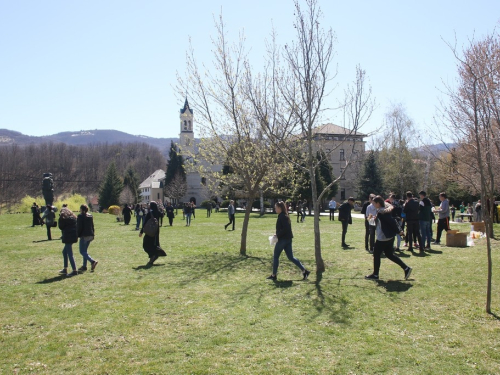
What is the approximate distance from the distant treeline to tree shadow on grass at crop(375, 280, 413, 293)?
99.2m

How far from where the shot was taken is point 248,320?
6359 mm

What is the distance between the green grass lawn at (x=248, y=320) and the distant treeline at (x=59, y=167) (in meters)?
97.4

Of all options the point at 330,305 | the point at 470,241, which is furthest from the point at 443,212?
the point at 330,305

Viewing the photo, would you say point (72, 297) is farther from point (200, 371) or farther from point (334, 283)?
point (334, 283)

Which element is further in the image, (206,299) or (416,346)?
(206,299)

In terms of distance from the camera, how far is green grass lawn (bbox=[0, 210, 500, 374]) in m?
4.82

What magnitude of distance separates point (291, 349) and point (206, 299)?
2.82 metres

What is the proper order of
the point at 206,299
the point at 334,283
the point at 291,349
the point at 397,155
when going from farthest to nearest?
the point at 397,155 < the point at 334,283 < the point at 206,299 < the point at 291,349

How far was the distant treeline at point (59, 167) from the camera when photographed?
110 metres

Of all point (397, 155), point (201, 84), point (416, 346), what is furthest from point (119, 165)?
point (416, 346)

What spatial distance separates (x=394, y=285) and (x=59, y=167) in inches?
5375

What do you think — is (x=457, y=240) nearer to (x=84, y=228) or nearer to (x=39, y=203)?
(x=84, y=228)

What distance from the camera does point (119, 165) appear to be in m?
148

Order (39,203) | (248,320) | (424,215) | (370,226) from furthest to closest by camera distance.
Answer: (39,203) → (370,226) → (424,215) → (248,320)
